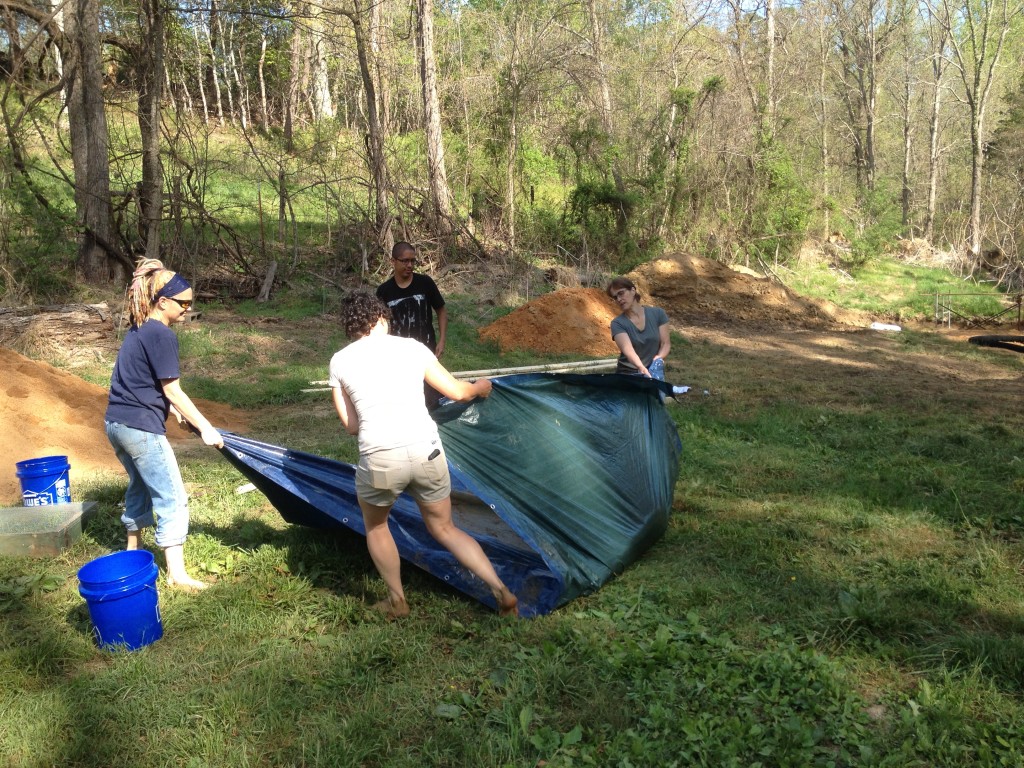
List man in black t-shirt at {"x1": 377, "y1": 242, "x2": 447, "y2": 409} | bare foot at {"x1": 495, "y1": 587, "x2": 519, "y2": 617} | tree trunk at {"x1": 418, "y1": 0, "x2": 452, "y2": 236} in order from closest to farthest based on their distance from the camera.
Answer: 1. bare foot at {"x1": 495, "y1": 587, "x2": 519, "y2": 617}
2. man in black t-shirt at {"x1": 377, "y1": 242, "x2": 447, "y2": 409}
3. tree trunk at {"x1": 418, "y1": 0, "x2": 452, "y2": 236}

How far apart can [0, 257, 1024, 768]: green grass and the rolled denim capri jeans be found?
345 mm

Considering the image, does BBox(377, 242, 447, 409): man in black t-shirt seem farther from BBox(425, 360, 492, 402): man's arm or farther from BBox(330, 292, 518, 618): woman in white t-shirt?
BBox(330, 292, 518, 618): woman in white t-shirt

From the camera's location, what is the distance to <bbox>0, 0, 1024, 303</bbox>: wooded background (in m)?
12.3

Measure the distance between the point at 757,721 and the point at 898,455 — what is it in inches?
155

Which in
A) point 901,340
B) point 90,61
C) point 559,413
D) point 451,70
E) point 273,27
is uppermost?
point 273,27

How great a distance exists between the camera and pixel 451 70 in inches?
851

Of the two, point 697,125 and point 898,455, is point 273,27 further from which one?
point 898,455

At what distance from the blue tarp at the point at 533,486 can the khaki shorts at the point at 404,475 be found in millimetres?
401

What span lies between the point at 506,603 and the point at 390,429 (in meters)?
0.92

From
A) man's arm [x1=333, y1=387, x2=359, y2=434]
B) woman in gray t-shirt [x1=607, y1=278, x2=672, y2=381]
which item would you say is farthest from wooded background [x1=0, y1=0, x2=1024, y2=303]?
man's arm [x1=333, y1=387, x2=359, y2=434]

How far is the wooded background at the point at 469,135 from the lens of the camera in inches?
484

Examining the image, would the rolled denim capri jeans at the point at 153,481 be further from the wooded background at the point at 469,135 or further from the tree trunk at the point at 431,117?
the tree trunk at the point at 431,117

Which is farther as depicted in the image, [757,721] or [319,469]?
[319,469]

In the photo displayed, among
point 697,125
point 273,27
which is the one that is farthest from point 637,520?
point 273,27
